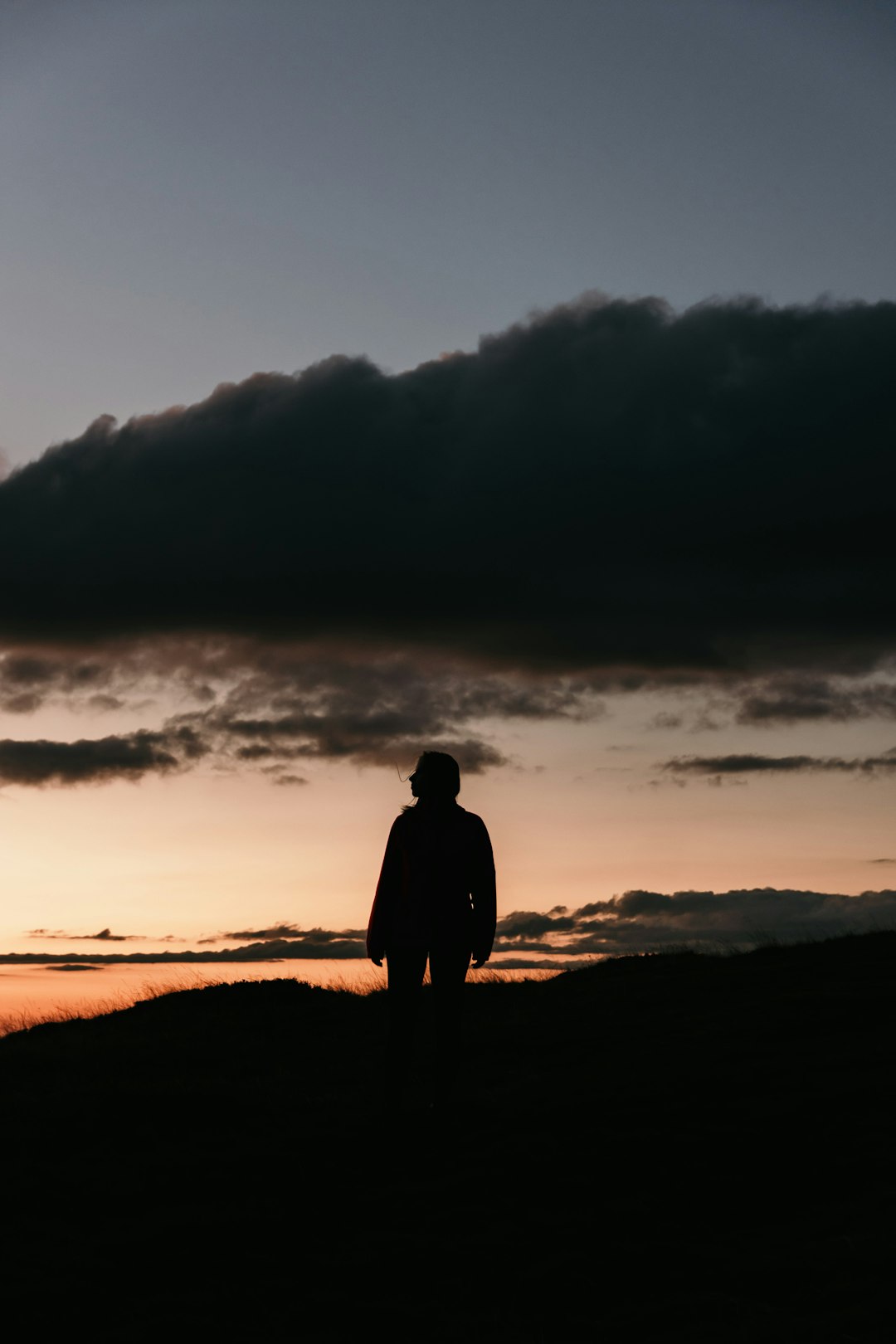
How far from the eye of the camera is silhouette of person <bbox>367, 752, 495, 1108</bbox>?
9.02m

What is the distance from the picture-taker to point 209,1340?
5727 millimetres

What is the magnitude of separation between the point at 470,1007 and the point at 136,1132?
721cm

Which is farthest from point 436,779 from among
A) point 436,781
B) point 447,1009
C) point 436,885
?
point 447,1009

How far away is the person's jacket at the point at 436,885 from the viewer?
9.02m

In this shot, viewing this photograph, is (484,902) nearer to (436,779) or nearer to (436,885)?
(436,885)

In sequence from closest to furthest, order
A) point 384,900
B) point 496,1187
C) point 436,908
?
1. point 496,1187
2. point 436,908
3. point 384,900

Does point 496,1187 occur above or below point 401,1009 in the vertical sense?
below

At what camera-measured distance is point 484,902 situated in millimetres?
9141

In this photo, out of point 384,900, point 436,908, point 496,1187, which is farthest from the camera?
point 384,900

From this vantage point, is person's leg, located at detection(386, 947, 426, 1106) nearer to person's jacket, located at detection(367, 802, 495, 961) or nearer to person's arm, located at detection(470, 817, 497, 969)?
person's jacket, located at detection(367, 802, 495, 961)

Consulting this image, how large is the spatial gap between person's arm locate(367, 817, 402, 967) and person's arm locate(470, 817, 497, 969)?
605 mm

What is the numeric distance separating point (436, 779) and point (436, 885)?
2.66 feet

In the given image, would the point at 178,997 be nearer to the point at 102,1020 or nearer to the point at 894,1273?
the point at 102,1020

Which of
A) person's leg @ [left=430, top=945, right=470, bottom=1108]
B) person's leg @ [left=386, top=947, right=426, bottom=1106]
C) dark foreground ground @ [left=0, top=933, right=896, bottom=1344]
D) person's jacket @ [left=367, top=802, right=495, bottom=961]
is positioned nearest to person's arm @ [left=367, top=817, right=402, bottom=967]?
person's jacket @ [left=367, top=802, right=495, bottom=961]
